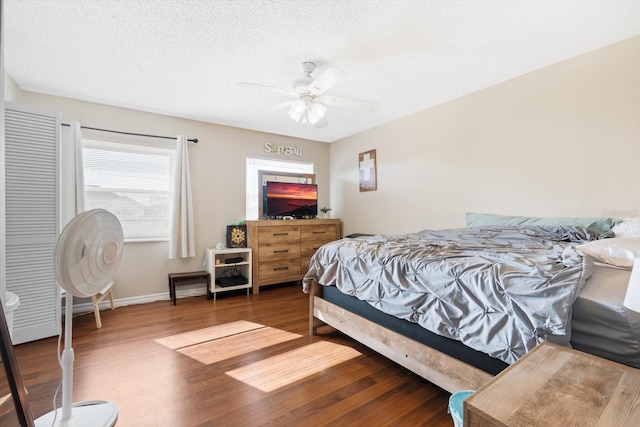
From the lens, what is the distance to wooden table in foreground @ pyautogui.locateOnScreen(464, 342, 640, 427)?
0.61 m

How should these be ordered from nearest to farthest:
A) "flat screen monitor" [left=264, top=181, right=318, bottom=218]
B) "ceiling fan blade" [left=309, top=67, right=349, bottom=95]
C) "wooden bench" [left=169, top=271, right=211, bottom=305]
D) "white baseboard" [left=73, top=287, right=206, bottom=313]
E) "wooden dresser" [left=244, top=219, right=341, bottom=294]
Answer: "ceiling fan blade" [left=309, top=67, right=349, bottom=95], "white baseboard" [left=73, top=287, right=206, bottom=313], "wooden bench" [left=169, top=271, right=211, bottom=305], "wooden dresser" [left=244, top=219, right=341, bottom=294], "flat screen monitor" [left=264, top=181, right=318, bottom=218]

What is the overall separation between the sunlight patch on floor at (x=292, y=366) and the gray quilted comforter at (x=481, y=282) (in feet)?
1.59

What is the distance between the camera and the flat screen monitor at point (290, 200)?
4168 millimetres

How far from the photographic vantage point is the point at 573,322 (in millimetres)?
1042

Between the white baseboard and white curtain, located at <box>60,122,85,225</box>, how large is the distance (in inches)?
37.8

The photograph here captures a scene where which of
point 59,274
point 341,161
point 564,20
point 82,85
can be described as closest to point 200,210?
point 82,85

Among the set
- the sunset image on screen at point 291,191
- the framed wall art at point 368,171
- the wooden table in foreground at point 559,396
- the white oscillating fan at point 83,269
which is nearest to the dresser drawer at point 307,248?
the sunset image on screen at point 291,191

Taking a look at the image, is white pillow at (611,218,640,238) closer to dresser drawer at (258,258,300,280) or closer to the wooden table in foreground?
the wooden table in foreground

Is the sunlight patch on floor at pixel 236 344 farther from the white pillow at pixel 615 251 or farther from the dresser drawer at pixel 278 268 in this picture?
the white pillow at pixel 615 251

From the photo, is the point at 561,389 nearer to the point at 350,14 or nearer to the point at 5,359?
the point at 5,359

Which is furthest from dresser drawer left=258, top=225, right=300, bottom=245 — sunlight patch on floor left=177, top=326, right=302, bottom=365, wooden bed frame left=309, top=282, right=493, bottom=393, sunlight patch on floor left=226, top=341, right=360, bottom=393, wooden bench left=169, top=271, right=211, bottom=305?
sunlight patch on floor left=226, top=341, right=360, bottom=393

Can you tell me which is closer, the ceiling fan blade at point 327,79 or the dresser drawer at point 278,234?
the ceiling fan blade at point 327,79

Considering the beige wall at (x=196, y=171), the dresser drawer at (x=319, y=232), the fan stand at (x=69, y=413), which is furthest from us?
the dresser drawer at (x=319, y=232)

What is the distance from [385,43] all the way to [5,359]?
2.71 meters
